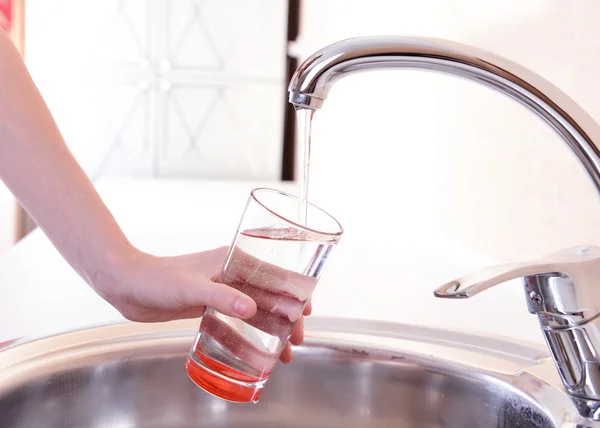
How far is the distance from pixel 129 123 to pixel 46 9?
0.57 metres

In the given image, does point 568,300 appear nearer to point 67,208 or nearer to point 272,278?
point 272,278

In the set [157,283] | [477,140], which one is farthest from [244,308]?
[477,140]

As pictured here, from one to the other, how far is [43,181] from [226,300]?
242 millimetres

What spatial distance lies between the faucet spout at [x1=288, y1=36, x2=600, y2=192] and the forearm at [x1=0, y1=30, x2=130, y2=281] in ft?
0.98

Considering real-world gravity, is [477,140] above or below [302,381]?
above

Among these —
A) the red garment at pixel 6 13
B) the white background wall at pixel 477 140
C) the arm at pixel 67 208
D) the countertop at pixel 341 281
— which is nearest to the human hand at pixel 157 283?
the arm at pixel 67 208

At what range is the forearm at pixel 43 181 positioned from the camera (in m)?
0.66

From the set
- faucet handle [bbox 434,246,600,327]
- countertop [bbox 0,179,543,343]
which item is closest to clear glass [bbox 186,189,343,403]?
faucet handle [bbox 434,246,600,327]

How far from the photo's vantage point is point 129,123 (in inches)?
130

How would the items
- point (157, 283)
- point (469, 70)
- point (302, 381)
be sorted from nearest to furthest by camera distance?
1. point (469, 70)
2. point (157, 283)
3. point (302, 381)

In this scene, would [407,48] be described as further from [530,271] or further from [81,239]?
[81,239]

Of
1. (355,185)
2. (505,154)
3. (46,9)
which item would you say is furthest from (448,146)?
(46,9)

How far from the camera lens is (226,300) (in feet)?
1.67

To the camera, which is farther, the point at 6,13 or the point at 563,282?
the point at 6,13
